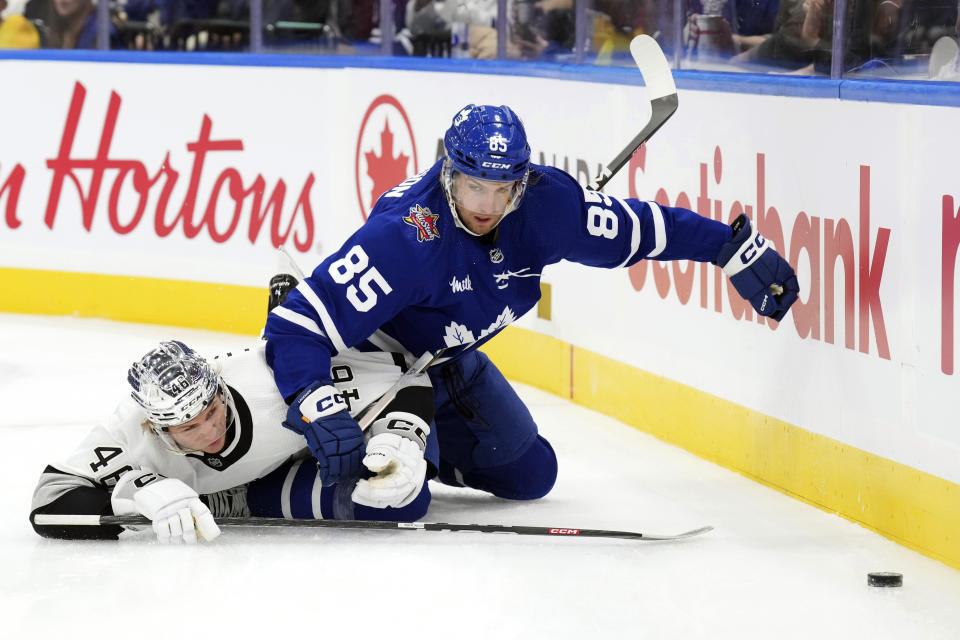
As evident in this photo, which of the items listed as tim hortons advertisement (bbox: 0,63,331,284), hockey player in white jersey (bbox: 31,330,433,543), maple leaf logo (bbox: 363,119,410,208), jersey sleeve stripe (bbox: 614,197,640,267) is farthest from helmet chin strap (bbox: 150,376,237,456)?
tim hortons advertisement (bbox: 0,63,331,284)

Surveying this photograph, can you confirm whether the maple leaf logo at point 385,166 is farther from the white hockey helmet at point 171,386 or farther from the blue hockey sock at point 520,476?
the white hockey helmet at point 171,386

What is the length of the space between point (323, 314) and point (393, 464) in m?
0.36

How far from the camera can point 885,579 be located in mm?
3131

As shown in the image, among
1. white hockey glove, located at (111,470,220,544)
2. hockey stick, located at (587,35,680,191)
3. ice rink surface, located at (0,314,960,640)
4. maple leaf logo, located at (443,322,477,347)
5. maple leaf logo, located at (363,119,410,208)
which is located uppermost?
hockey stick, located at (587,35,680,191)

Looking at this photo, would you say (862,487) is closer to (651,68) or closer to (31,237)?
(651,68)

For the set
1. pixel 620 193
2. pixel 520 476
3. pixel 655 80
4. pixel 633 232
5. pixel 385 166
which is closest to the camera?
pixel 633 232

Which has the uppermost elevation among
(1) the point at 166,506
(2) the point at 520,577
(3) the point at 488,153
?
(3) the point at 488,153

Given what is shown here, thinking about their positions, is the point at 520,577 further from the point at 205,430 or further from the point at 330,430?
the point at 205,430

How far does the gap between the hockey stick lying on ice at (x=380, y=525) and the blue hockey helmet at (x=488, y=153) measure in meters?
0.67

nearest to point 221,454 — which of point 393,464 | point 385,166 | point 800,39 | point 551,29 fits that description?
point 393,464

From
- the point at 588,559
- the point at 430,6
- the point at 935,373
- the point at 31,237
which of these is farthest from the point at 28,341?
the point at 935,373

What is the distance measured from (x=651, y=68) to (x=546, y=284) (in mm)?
1291

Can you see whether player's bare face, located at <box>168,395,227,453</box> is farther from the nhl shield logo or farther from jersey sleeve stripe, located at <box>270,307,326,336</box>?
the nhl shield logo

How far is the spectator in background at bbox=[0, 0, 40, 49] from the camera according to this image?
6910 millimetres
